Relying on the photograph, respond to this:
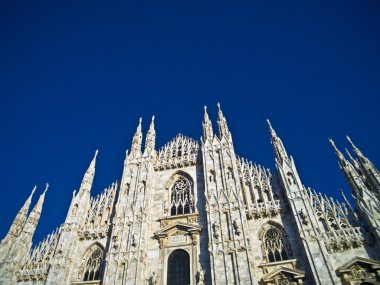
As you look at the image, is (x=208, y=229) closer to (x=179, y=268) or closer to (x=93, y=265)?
(x=179, y=268)

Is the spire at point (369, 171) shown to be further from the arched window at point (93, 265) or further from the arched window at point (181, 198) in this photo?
the arched window at point (93, 265)

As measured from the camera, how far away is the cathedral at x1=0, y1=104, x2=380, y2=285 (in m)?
16.0

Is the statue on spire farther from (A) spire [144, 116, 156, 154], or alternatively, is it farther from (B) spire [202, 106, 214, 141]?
(B) spire [202, 106, 214, 141]

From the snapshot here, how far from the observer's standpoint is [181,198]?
22.3 meters

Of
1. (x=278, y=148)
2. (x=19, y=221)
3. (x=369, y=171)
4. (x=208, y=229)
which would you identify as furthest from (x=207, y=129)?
(x=19, y=221)

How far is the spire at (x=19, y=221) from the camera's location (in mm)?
21783

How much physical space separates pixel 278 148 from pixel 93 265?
16.3 metres

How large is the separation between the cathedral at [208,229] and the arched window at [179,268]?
63 mm

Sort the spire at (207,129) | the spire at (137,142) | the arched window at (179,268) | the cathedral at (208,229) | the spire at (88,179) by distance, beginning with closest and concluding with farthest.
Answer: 1. the cathedral at (208,229)
2. the arched window at (179,268)
3. the spire at (88,179)
4. the spire at (207,129)
5. the spire at (137,142)

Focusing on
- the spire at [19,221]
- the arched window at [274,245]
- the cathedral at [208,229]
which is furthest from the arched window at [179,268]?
the spire at [19,221]

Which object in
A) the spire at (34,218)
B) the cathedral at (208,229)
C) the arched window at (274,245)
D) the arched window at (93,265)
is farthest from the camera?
the spire at (34,218)

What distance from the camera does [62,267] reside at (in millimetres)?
19156

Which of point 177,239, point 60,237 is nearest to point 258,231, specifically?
point 177,239

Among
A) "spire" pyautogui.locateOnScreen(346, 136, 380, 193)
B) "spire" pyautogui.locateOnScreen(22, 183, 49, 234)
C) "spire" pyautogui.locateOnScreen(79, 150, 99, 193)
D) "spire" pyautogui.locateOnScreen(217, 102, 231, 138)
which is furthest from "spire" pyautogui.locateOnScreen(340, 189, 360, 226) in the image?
"spire" pyautogui.locateOnScreen(22, 183, 49, 234)
